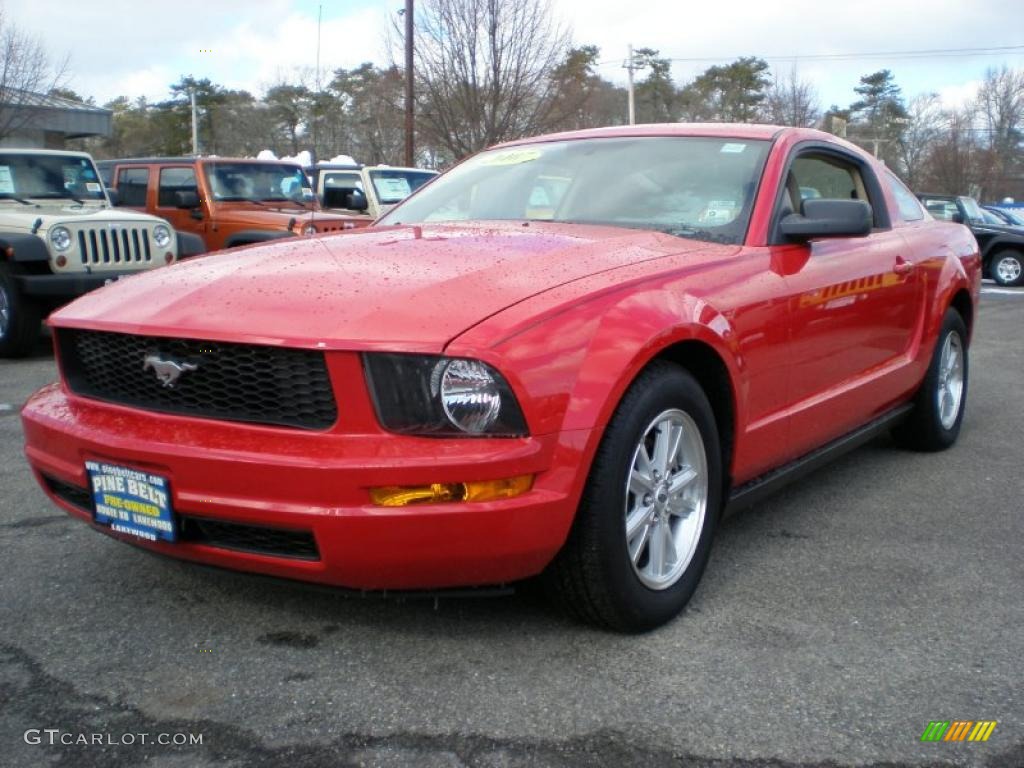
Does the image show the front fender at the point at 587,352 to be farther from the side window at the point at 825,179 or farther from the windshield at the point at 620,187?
the side window at the point at 825,179

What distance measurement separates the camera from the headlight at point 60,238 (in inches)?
325

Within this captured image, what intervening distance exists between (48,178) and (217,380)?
7688 millimetres

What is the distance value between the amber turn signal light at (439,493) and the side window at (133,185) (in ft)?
32.4

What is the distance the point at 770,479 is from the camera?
3.64 m

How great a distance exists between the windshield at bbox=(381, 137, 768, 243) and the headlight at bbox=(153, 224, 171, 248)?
5104 mm

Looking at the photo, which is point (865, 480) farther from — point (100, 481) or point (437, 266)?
point (100, 481)

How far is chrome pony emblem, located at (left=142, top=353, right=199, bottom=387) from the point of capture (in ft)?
8.96

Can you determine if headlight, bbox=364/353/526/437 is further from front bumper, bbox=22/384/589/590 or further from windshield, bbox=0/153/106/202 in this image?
windshield, bbox=0/153/106/202

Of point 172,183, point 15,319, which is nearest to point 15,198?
point 15,319

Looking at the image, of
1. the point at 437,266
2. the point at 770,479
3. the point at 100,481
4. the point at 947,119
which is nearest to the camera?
the point at 100,481

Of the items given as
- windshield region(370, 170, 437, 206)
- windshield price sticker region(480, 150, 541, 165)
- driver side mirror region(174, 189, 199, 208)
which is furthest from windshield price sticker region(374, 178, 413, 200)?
windshield price sticker region(480, 150, 541, 165)

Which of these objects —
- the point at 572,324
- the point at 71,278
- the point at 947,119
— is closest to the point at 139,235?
the point at 71,278

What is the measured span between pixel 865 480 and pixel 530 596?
219cm

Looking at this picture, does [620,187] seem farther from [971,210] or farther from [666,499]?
[971,210]
